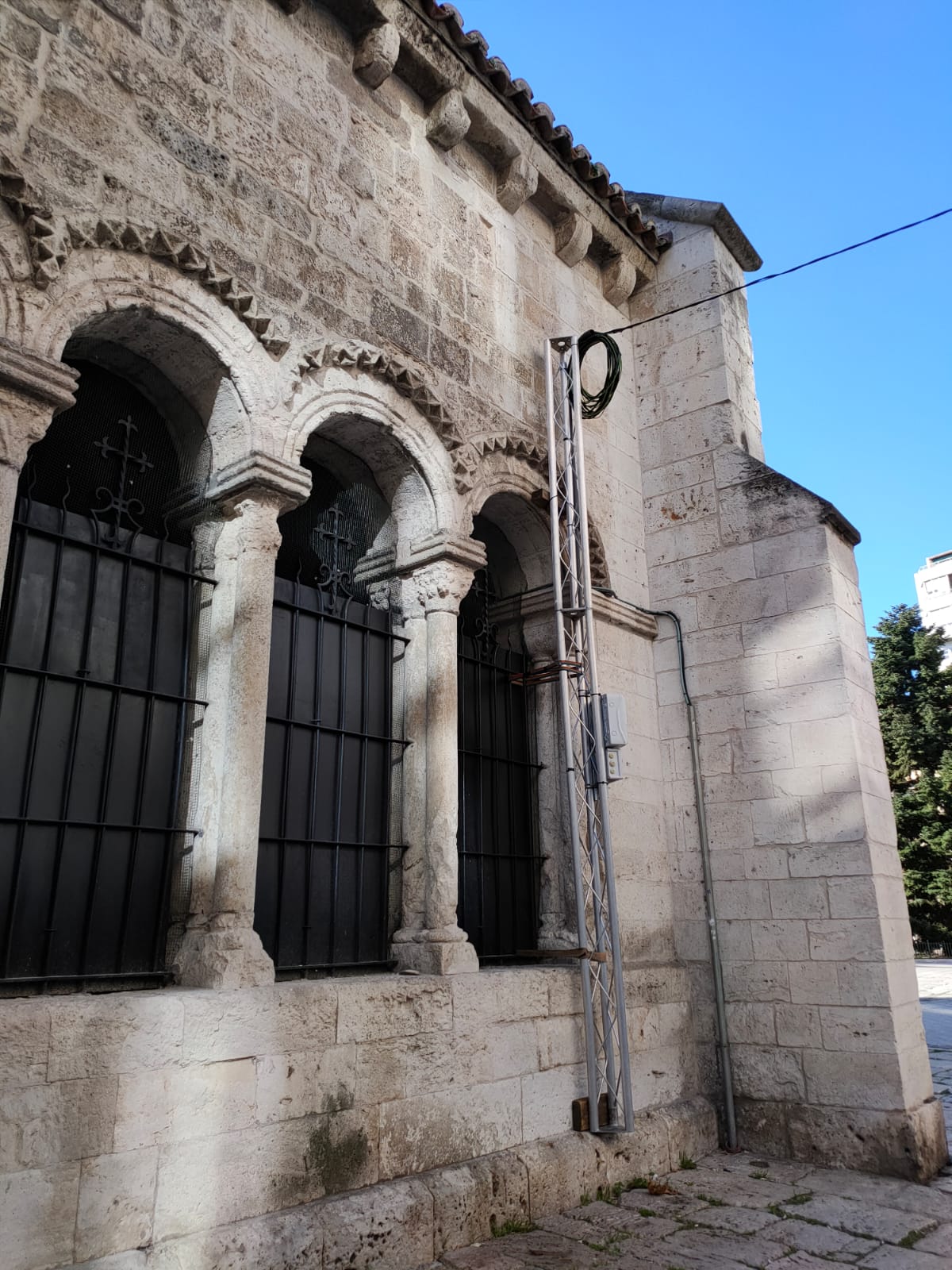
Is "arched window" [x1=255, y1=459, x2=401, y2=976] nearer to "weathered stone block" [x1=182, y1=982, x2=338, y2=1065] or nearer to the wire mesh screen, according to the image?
"weathered stone block" [x1=182, y1=982, x2=338, y2=1065]

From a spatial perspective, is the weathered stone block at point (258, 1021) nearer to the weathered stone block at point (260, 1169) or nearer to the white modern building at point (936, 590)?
the weathered stone block at point (260, 1169)

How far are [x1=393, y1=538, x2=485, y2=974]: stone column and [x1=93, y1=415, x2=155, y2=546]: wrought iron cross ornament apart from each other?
1.34m

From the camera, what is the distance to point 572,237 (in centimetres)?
612

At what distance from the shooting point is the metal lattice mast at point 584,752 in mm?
4422

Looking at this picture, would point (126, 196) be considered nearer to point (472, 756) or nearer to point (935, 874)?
point (472, 756)

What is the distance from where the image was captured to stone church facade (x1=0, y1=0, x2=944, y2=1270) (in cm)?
309

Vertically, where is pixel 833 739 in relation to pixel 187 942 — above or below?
above

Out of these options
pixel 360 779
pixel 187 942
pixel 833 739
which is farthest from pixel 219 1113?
pixel 833 739

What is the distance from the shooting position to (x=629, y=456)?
6398 millimetres

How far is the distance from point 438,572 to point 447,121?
8.59ft

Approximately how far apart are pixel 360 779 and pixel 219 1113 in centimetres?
157

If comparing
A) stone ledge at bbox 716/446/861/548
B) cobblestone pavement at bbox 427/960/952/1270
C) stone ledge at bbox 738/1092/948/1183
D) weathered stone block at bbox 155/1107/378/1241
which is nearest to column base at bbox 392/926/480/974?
weathered stone block at bbox 155/1107/378/1241

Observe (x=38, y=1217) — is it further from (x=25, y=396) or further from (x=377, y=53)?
(x=377, y=53)

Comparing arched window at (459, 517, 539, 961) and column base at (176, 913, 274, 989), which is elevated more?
arched window at (459, 517, 539, 961)
